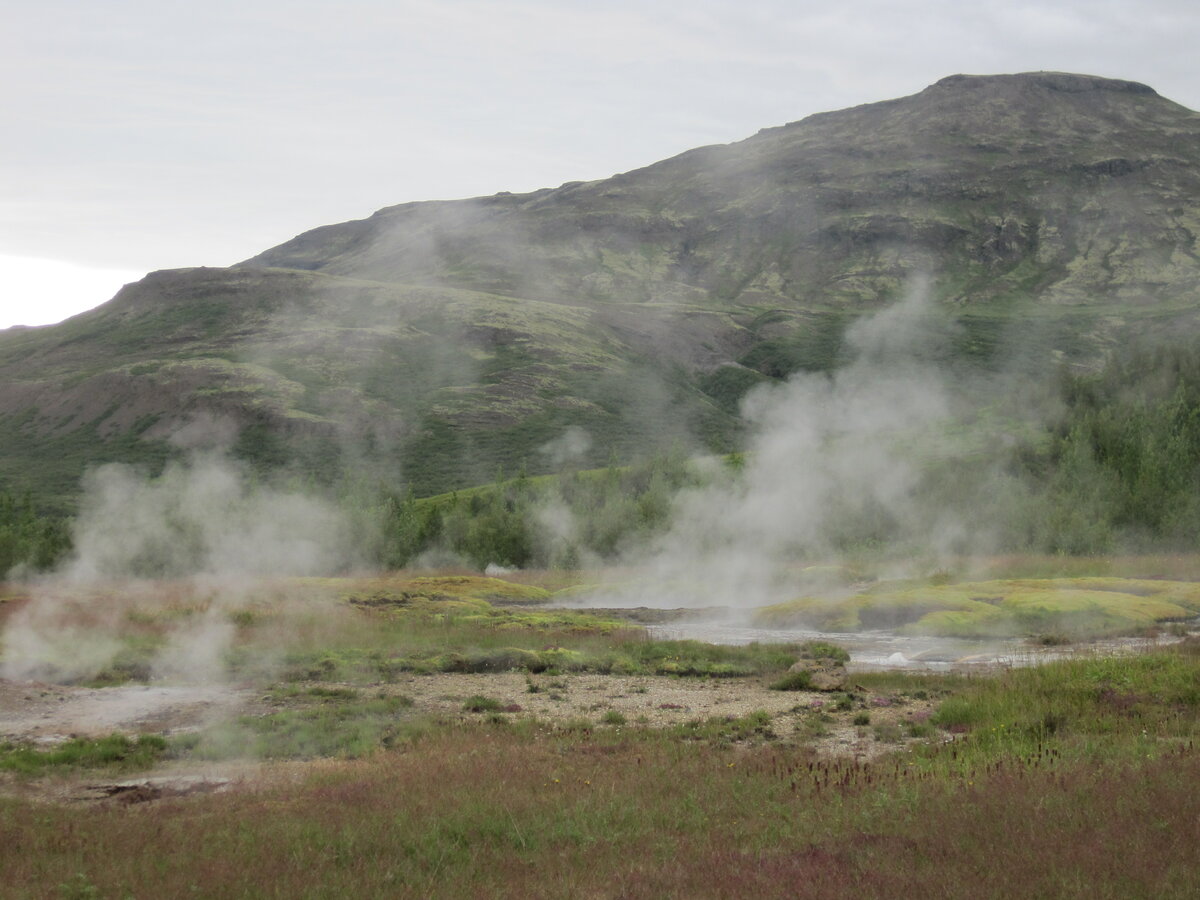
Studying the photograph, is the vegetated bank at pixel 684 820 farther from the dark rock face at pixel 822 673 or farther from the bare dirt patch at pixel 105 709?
the dark rock face at pixel 822 673

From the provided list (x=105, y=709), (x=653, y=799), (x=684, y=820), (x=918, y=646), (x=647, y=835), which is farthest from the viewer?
(x=918, y=646)

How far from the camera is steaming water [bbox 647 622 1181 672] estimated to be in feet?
89.1

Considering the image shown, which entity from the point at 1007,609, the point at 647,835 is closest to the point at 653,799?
the point at 647,835

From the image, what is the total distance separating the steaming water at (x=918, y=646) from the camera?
2716 centimetres

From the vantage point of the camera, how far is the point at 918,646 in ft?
109

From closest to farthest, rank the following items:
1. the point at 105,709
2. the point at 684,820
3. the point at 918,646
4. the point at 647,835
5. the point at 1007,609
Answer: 1. the point at 647,835
2. the point at 684,820
3. the point at 105,709
4. the point at 918,646
5. the point at 1007,609

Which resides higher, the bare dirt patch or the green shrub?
the bare dirt patch

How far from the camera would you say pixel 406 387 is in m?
182

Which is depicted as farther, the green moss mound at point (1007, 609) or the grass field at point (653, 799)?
the green moss mound at point (1007, 609)

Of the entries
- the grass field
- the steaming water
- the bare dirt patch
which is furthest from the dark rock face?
the bare dirt patch

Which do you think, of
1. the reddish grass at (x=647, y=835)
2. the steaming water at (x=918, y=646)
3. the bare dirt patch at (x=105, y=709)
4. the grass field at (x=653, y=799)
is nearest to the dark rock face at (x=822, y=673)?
the grass field at (x=653, y=799)

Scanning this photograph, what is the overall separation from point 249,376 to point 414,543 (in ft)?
361

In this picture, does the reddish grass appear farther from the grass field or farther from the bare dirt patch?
the bare dirt patch

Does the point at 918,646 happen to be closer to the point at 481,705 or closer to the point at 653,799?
the point at 481,705
